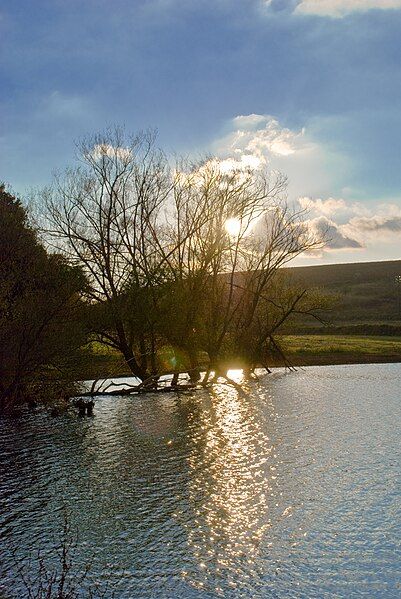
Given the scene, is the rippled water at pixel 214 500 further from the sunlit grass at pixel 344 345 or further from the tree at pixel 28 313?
the sunlit grass at pixel 344 345

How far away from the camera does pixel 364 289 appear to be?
5212 inches

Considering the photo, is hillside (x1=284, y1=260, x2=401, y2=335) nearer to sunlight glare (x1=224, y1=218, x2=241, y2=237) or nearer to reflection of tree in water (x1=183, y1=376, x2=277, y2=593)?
sunlight glare (x1=224, y1=218, x2=241, y2=237)

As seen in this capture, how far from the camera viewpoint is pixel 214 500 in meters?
16.3

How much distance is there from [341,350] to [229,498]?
51.7 meters

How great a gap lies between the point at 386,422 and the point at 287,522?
13.9 m

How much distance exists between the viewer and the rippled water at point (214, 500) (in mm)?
11648

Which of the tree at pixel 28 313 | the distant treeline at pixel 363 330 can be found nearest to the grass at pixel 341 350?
the distant treeline at pixel 363 330

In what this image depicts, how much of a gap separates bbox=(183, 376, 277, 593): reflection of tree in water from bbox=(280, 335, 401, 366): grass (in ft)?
117

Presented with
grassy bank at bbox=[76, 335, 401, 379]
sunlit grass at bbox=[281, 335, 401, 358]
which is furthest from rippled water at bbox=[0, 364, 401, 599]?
sunlit grass at bbox=[281, 335, 401, 358]

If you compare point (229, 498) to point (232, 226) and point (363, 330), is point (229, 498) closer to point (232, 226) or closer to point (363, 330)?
point (232, 226)

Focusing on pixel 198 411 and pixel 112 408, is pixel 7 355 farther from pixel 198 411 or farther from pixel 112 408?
pixel 198 411

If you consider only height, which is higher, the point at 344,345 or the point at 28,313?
the point at 28,313

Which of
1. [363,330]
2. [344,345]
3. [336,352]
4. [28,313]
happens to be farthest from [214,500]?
[363,330]

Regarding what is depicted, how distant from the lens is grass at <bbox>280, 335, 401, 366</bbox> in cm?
6244
